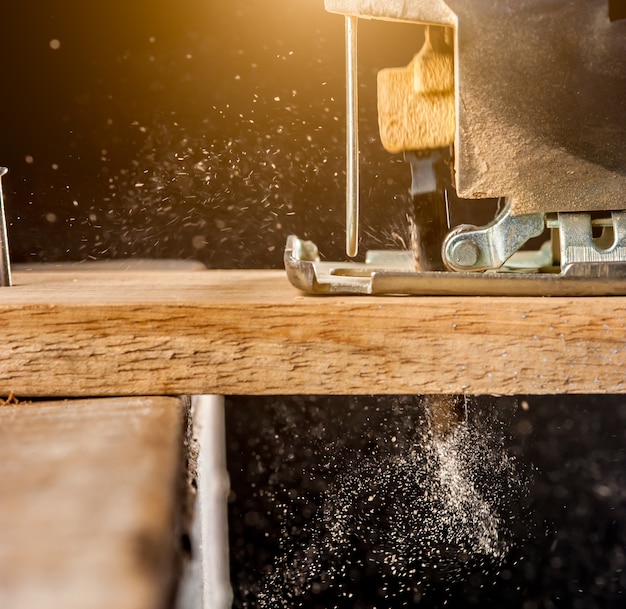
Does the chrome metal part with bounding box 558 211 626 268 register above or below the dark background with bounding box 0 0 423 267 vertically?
below

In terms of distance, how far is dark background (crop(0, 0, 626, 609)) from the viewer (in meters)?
0.98

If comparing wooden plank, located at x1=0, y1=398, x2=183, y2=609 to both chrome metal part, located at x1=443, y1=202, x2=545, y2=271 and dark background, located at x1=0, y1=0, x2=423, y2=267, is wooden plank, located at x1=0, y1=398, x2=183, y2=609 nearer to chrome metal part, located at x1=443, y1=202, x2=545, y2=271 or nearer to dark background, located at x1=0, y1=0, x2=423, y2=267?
chrome metal part, located at x1=443, y1=202, x2=545, y2=271

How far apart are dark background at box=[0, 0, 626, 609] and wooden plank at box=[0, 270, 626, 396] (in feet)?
1.60

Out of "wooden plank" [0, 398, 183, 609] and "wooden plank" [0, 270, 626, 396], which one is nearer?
"wooden plank" [0, 398, 183, 609]

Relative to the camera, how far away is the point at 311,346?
0.53m

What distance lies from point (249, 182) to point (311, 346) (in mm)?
536

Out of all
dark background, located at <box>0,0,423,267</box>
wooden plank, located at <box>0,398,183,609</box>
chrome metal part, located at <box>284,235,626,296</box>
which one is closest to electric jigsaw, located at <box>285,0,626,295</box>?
chrome metal part, located at <box>284,235,626,296</box>

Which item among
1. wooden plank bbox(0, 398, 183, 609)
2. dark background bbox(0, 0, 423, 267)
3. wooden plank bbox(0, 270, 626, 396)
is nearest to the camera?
wooden plank bbox(0, 398, 183, 609)

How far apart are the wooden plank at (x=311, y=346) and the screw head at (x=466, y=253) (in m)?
0.08

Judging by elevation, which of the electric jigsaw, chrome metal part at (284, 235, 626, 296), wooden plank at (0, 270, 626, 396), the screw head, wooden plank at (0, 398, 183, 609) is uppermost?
the electric jigsaw

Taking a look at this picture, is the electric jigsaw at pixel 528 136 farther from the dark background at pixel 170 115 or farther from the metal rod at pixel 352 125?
the dark background at pixel 170 115

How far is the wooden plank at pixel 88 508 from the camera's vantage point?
0.25 metres

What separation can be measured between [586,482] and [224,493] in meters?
0.58

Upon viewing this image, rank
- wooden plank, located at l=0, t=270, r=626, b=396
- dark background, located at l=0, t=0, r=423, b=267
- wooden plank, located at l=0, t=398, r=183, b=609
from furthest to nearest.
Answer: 1. dark background, located at l=0, t=0, r=423, b=267
2. wooden plank, located at l=0, t=270, r=626, b=396
3. wooden plank, located at l=0, t=398, r=183, b=609
